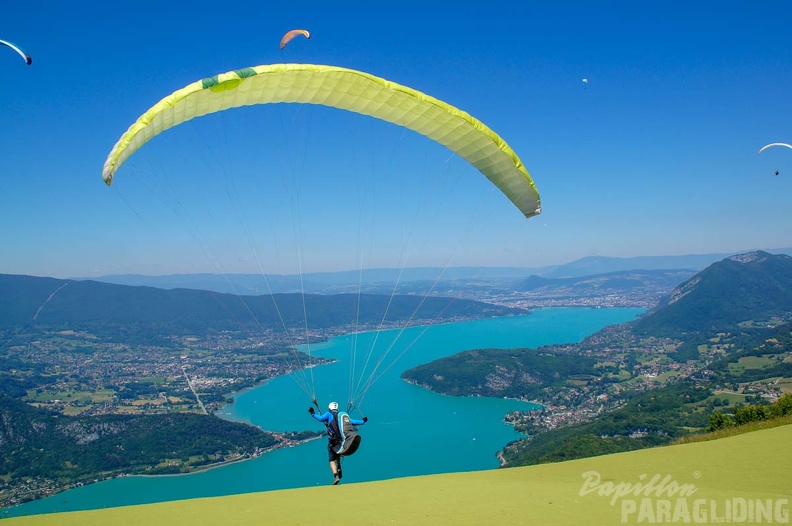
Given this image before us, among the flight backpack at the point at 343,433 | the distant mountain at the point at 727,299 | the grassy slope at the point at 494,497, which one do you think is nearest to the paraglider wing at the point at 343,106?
the grassy slope at the point at 494,497

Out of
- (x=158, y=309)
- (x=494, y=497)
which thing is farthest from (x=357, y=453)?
(x=158, y=309)

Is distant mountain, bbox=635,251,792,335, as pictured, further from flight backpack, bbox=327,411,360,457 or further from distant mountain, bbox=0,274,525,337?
flight backpack, bbox=327,411,360,457

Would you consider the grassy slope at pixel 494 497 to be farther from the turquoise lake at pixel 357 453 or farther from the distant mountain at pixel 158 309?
the distant mountain at pixel 158 309

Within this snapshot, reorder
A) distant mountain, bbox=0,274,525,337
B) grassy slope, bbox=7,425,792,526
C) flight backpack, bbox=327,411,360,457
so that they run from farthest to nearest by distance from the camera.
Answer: distant mountain, bbox=0,274,525,337 < flight backpack, bbox=327,411,360,457 < grassy slope, bbox=7,425,792,526

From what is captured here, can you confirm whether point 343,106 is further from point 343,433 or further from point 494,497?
point 494,497

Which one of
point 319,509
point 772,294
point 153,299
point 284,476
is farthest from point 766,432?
point 153,299

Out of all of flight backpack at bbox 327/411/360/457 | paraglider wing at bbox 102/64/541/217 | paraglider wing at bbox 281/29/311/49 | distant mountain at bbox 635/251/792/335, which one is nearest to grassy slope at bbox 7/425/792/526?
flight backpack at bbox 327/411/360/457
